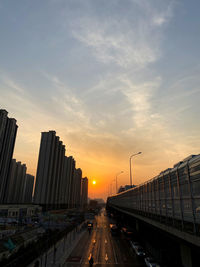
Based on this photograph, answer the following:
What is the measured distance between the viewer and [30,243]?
42.2m

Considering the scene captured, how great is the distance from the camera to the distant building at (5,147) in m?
85.2

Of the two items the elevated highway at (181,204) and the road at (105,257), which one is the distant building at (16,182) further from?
the elevated highway at (181,204)

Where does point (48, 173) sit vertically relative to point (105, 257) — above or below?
above

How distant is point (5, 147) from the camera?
8931cm

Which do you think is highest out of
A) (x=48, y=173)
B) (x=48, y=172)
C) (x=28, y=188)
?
(x=48, y=172)

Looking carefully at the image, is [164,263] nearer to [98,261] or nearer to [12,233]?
[98,261]

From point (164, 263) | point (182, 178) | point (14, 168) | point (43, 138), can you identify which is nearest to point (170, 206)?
point (182, 178)

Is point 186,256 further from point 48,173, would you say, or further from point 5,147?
point 48,173

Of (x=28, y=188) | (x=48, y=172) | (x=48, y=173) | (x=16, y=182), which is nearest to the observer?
(x=48, y=173)

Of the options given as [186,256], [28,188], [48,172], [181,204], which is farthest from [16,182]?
[181,204]

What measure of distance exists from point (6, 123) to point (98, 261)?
80.1 m

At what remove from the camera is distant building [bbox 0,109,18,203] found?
85188 millimetres

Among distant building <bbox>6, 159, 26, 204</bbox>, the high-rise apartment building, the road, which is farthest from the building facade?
the road

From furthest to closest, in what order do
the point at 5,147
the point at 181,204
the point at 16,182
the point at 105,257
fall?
the point at 16,182
the point at 5,147
the point at 105,257
the point at 181,204
